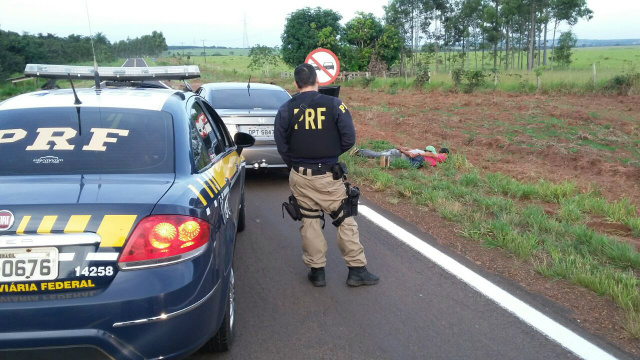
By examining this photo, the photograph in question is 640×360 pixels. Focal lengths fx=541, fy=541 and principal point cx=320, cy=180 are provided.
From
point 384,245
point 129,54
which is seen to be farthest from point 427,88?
point 129,54

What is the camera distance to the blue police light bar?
438cm

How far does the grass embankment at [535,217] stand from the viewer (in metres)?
4.37

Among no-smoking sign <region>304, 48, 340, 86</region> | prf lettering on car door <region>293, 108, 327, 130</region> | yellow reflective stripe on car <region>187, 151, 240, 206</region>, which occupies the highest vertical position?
no-smoking sign <region>304, 48, 340, 86</region>

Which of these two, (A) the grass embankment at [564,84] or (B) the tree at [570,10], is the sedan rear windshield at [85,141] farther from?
(B) the tree at [570,10]

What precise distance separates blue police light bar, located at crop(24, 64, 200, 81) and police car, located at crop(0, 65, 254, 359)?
1.02 m

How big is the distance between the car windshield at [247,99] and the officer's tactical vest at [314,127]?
4.04 metres

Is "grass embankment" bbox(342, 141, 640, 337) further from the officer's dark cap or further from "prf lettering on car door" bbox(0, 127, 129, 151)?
"prf lettering on car door" bbox(0, 127, 129, 151)

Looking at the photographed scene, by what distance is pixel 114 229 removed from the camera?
8.25 ft

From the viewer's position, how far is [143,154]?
322cm

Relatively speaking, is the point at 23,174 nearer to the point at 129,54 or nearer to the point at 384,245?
the point at 384,245

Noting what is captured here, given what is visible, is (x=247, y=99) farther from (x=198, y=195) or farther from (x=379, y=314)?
(x=198, y=195)

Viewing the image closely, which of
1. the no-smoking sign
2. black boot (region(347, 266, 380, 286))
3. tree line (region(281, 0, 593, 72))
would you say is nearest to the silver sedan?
the no-smoking sign

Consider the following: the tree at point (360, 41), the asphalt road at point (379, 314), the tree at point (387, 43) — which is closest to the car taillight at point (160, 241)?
the asphalt road at point (379, 314)

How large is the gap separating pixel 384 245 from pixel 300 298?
1.47 m
